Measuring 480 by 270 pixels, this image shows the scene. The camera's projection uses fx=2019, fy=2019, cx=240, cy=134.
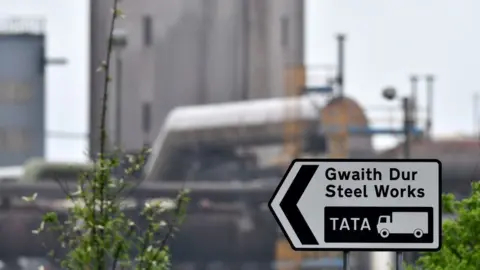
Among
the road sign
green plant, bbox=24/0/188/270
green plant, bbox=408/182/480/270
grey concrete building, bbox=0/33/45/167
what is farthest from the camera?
grey concrete building, bbox=0/33/45/167

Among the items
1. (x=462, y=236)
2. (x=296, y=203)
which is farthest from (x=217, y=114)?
(x=296, y=203)

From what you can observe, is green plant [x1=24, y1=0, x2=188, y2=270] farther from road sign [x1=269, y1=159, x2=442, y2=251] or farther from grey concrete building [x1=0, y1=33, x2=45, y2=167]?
grey concrete building [x1=0, y1=33, x2=45, y2=167]

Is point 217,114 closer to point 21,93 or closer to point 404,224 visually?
point 21,93

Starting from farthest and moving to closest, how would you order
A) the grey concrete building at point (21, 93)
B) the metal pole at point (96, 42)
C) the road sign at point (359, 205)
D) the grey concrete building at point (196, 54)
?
1. the grey concrete building at point (21, 93)
2. the grey concrete building at point (196, 54)
3. the metal pole at point (96, 42)
4. the road sign at point (359, 205)

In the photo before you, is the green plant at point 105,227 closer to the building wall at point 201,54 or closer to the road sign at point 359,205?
the road sign at point 359,205

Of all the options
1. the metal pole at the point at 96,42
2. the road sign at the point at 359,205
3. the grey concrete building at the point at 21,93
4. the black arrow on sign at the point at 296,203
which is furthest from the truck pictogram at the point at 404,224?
the grey concrete building at the point at 21,93

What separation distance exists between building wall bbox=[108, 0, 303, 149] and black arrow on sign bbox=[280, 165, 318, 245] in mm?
55671

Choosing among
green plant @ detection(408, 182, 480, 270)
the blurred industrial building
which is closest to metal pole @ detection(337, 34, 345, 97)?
the blurred industrial building

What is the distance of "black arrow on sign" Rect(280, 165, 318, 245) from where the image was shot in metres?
8.63

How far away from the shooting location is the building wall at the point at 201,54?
216ft

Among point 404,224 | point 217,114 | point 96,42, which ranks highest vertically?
point 404,224

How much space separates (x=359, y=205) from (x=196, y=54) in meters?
60.4

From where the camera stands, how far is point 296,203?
865 cm

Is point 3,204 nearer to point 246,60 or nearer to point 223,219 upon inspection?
point 223,219
